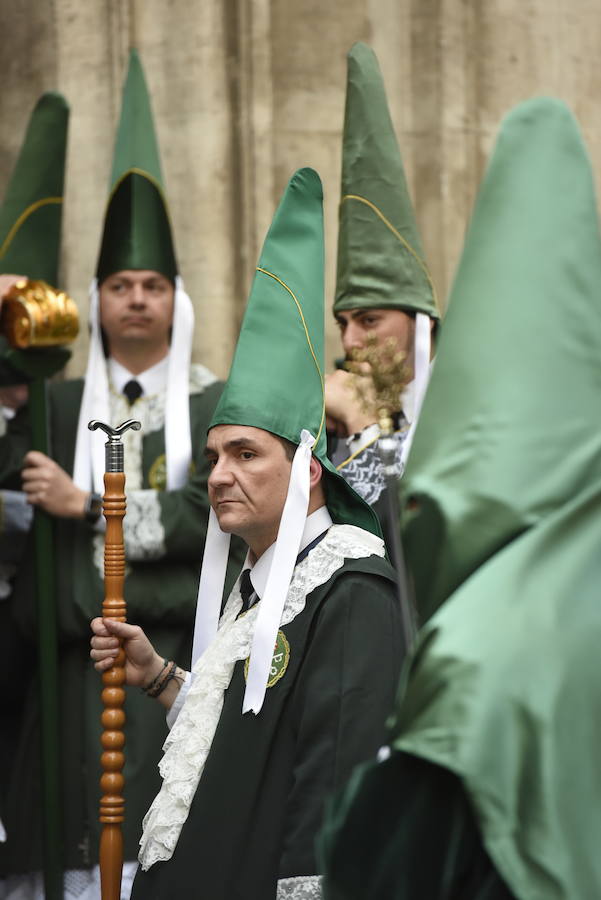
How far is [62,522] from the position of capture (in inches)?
176

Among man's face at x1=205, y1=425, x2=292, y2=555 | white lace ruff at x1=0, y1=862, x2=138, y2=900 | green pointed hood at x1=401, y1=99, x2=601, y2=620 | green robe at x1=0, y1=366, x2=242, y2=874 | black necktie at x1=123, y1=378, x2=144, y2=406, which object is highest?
green pointed hood at x1=401, y1=99, x2=601, y2=620

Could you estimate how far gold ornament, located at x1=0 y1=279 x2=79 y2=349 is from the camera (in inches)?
168

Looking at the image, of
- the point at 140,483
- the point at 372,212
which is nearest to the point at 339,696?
the point at 140,483

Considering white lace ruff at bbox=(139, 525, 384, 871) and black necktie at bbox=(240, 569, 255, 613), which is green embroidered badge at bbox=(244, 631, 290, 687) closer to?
white lace ruff at bbox=(139, 525, 384, 871)

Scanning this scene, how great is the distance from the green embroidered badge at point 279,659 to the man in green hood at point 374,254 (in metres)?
1.59

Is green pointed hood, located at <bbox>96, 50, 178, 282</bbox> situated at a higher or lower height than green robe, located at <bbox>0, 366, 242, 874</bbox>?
higher

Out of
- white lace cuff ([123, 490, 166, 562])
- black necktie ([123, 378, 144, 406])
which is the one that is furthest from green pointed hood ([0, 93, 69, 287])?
white lace cuff ([123, 490, 166, 562])

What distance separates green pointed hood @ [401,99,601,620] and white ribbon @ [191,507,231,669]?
1497mm

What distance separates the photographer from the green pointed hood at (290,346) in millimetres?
2924

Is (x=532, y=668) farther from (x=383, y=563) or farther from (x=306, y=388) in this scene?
(x=306, y=388)

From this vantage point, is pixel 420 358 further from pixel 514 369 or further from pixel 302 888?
pixel 514 369

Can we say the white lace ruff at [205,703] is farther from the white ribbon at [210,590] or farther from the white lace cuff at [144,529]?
the white lace cuff at [144,529]

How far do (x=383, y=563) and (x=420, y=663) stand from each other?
127 centimetres

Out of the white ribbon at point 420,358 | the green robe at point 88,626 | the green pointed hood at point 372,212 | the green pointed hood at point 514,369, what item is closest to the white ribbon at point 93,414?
→ the green robe at point 88,626
